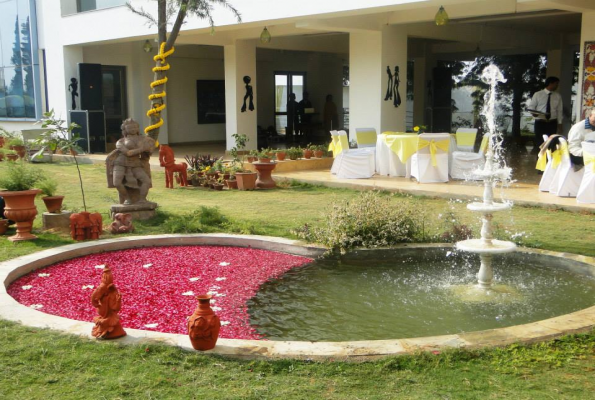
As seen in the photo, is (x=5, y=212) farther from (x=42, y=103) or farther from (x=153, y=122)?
(x=42, y=103)

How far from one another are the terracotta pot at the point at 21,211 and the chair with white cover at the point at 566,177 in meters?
6.62

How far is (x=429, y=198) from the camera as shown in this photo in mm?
9242

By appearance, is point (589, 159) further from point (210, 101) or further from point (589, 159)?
point (210, 101)

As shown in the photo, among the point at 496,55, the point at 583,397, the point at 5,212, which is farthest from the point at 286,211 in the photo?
the point at 496,55

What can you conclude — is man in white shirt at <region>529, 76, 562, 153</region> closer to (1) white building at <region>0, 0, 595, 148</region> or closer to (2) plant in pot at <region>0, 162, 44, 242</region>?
(1) white building at <region>0, 0, 595, 148</region>

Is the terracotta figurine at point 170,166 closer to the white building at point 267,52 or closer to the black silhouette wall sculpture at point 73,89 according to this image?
the white building at point 267,52

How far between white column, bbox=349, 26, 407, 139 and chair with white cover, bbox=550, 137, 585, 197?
4583 mm

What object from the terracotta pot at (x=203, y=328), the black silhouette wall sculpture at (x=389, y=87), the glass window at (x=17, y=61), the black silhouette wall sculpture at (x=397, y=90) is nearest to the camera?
the terracotta pot at (x=203, y=328)

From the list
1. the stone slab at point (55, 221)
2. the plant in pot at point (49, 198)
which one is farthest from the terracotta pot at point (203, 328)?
the plant in pot at point (49, 198)

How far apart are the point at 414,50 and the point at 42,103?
11012 millimetres

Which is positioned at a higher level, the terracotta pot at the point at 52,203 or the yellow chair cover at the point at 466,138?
the yellow chair cover at the point at 466,138

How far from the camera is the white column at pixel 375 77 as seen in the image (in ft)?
41.6

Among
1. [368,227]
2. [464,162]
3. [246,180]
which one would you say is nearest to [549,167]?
[464,162]

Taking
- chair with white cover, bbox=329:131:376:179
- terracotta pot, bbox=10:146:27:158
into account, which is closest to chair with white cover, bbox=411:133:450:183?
chair with white cover, bbox=329:131:376:179
